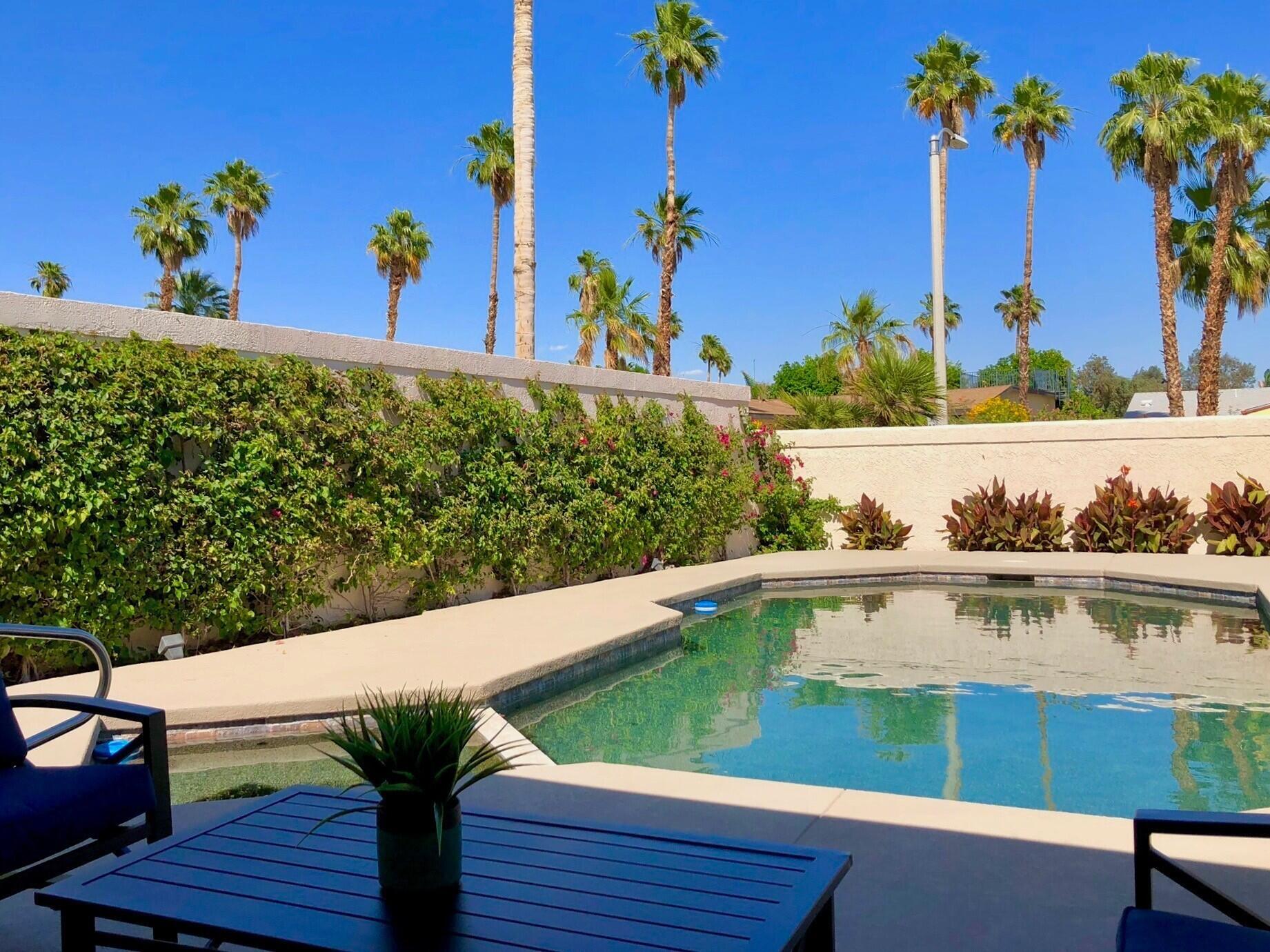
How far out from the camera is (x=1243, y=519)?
11812 millimetres

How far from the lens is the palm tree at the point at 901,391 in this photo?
15.1 m

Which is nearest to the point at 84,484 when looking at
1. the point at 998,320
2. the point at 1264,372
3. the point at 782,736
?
the point at 782,736

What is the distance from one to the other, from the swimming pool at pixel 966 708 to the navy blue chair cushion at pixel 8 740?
2862 mm

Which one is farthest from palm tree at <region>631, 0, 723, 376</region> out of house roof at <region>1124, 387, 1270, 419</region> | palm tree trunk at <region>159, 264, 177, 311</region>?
house roof at <region>1124, 387, 1270, 419</region>

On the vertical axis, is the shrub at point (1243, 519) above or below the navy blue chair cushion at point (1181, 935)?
above

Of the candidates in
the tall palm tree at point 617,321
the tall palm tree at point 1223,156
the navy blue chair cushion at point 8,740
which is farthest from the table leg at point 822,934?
the tall palm tree at point 617,321

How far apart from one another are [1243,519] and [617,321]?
19932mm

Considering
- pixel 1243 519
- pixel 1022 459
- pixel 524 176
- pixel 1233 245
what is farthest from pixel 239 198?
pixel 1243 519

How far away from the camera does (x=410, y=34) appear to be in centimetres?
2411

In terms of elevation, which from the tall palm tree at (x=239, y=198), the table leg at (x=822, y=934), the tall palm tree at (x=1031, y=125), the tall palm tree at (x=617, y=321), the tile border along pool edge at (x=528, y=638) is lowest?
the tile border along pool edge at (x=528, y=638)

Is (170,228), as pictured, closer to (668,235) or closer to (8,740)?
(668,235)

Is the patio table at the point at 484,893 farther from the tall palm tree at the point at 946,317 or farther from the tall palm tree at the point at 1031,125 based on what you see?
the tall palm tree at the point at 946,317

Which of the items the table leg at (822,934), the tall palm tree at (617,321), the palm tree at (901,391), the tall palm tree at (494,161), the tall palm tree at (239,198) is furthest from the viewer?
the tall palm tree at (239,198)

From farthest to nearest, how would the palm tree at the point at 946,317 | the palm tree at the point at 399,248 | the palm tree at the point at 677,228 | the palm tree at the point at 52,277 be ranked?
1. the palm tree at the point at 946,317
2. the palm tree at the point at 52,277
3. the palm tree at the point at 399,248
4. the palm tree at the point at 677,228
